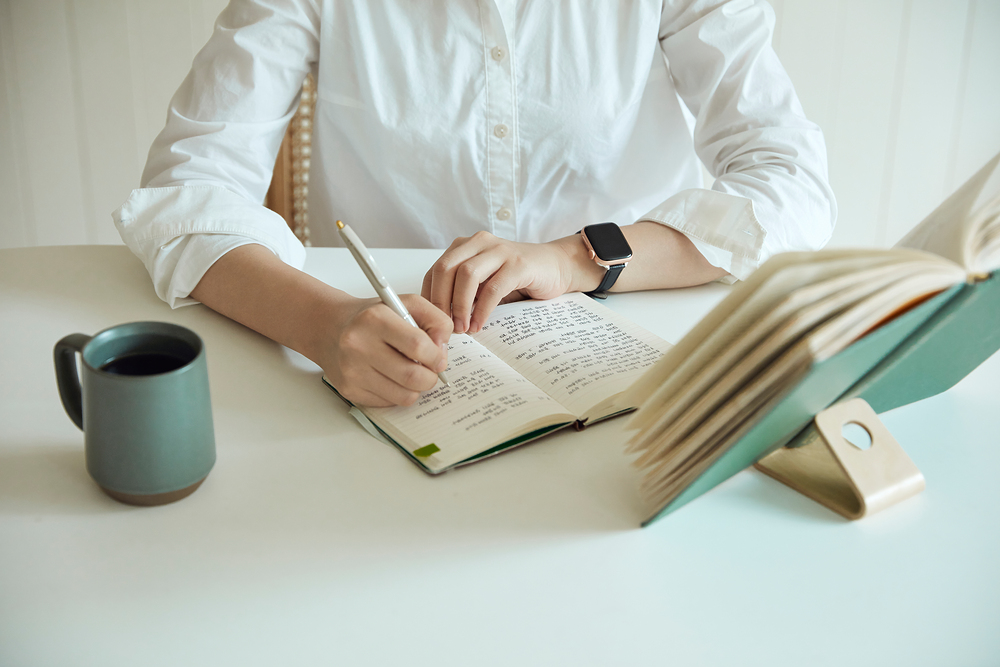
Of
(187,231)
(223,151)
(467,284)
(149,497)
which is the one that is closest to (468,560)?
(149,497)

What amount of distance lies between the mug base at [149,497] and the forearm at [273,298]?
211 mm

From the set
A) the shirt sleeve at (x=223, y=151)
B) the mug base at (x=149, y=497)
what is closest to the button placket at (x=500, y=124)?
the shirt sleeve at (x=223, y=151)

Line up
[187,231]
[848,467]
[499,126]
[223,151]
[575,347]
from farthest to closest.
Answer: [499,126], [223,151], [187,231], [575,347], [848,467]

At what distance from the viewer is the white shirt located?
972mm

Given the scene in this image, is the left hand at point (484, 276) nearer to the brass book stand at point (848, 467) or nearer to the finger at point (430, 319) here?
the finger at point (430, 319)

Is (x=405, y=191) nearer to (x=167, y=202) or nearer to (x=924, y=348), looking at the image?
(x=167, y=202)

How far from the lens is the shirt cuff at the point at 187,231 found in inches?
33.6

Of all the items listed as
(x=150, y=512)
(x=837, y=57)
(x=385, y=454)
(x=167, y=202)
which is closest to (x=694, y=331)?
(x=385, y=454)

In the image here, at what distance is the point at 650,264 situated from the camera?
3.08 ft

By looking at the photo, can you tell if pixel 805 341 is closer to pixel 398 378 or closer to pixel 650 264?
pixel 398 378

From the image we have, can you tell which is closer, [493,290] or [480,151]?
[493,290]

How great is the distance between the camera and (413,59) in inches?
46.2

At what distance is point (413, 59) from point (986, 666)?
110 cm

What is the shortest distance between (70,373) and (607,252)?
2.04 feet
